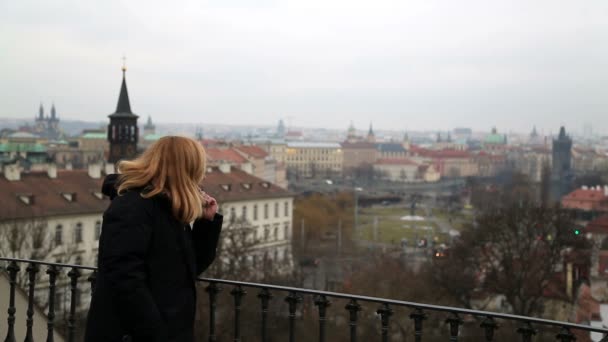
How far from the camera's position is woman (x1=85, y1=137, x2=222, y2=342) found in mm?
3531

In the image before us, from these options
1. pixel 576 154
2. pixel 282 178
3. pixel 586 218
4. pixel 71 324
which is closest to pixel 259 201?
pixel 586 218

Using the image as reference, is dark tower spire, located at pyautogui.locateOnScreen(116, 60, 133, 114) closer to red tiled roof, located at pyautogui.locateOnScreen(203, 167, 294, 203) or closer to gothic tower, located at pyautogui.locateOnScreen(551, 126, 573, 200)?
red tiled roof, located at pyautogui.locateOnScreen(203, 167, 294, 203)

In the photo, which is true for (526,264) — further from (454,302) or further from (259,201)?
(259,201)

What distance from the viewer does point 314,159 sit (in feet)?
572

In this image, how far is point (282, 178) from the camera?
103500mm

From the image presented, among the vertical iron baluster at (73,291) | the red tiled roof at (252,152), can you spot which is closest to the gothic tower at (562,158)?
the red tiled roof at (252,152)

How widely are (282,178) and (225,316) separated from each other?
82.8 meters

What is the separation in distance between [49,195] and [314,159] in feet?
460

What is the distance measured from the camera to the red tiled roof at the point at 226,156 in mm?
81363

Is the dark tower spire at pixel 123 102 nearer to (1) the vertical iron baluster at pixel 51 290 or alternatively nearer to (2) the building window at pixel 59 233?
(2) the building window at pixel 59 233

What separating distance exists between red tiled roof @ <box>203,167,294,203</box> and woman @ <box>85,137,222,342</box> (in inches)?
1539

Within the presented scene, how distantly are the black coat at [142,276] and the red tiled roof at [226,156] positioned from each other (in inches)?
2990

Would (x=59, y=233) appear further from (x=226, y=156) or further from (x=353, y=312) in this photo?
(x=226, y=156)

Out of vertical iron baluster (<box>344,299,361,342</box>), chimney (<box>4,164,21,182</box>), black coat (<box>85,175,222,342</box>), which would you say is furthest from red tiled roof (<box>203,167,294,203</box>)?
black coat (<box>85,175,222,342</box>)
